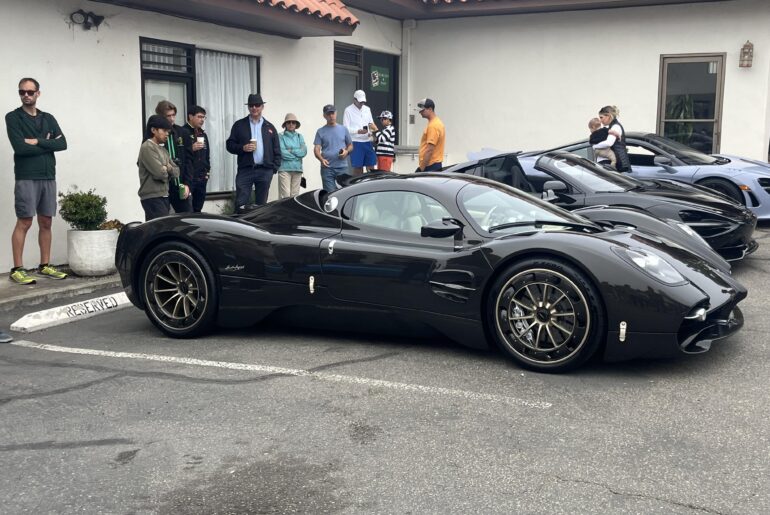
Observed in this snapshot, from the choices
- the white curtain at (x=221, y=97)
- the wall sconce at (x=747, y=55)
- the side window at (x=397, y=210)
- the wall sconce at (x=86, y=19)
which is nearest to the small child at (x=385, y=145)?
the white curtain at (x=221, y=97)

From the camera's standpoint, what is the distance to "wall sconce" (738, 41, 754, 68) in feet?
49.3

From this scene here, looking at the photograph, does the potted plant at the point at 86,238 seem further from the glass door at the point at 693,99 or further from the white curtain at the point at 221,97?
the glass door at the point at 693,99

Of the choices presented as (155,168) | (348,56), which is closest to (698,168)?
(348,56)

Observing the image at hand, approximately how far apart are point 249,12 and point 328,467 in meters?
8.08

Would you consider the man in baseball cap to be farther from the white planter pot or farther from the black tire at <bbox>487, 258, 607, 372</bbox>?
the black tire at <bbox>487, 258, 607, 372</bbox>

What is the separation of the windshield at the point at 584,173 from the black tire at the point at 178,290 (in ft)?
14.1

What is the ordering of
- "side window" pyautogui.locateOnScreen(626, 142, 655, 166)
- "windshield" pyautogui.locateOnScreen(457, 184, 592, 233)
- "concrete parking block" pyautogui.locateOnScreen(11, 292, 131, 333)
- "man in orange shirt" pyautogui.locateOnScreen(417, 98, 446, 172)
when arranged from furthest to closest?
"side window" pyautogui.locateOnScreen(626, 142, 655, 166), "man in orange shirt" pyautogui.locateOnScreen(417, 98, 446, 172), "concrete parking block" pyautogui.locateOnScreen(11, 292, 131, 333), "windshield" pyautogui.locateOnScreen(457, 184, 592, 233)

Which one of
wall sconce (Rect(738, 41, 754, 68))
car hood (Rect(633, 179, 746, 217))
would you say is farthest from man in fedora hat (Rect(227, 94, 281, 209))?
wall sconce (Rect(738, 41, 754, 68))

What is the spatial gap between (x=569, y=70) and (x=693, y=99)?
95.6 inches

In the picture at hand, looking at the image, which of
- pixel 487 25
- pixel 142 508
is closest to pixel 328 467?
pixel 142 508

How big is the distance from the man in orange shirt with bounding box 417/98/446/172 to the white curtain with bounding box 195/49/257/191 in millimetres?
2699

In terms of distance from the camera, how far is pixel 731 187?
38.8 feet

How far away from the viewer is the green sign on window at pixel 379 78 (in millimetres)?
16986

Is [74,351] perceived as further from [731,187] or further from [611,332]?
[731,187]
